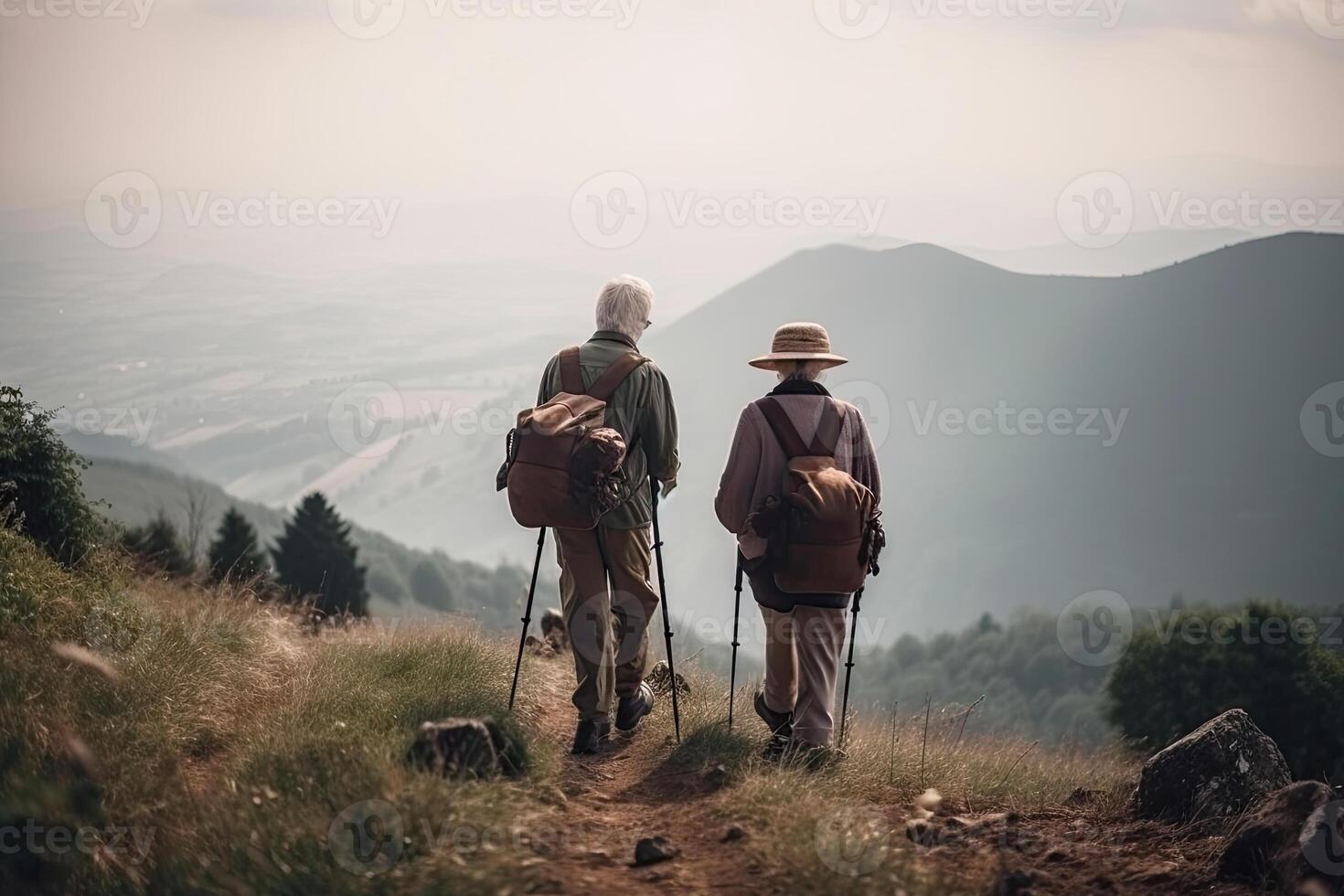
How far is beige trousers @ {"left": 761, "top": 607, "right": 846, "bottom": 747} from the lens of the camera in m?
7.44

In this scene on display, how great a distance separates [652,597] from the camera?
26.1 feet

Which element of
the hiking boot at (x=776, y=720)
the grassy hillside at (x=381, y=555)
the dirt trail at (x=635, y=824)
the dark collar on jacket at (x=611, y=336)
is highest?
the dark collar on jacket at (x=611, y=336)

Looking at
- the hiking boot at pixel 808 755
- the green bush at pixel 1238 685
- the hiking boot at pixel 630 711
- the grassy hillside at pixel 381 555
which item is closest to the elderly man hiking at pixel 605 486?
the hiking boot at pixel 630 711

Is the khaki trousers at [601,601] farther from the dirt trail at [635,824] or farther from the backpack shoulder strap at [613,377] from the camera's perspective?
the backpack shoulder strap at [613,377]

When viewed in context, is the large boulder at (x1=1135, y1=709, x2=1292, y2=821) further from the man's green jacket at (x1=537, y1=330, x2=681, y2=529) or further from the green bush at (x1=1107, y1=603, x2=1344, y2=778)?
the green bush at (x1=1107, y1=603, x2=1344, y2=778)

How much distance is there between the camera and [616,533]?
7.88 meters

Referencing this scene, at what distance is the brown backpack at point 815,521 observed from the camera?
7.21 metres

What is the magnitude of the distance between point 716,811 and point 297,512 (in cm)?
3803

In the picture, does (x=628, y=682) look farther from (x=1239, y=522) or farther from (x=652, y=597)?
(x=1239, y=522)

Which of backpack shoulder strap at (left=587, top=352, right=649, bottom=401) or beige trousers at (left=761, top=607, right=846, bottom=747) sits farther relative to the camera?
backpack shoulder strap at (left=587, top=352, right=649, bottom=401)

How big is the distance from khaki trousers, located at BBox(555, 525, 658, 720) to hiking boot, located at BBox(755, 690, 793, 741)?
3.03 ft

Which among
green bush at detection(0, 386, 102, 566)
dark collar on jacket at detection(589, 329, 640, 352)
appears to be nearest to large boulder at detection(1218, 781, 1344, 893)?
dark collar on jacket at detection(589, 329, 640, 352)

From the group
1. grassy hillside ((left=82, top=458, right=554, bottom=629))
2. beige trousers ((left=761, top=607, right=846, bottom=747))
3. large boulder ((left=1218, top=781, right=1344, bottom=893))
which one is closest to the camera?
large boulder ((left=1218, top=781, right=1344, bottom=893))

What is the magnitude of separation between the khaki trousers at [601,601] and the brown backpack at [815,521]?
1025 millimetres
